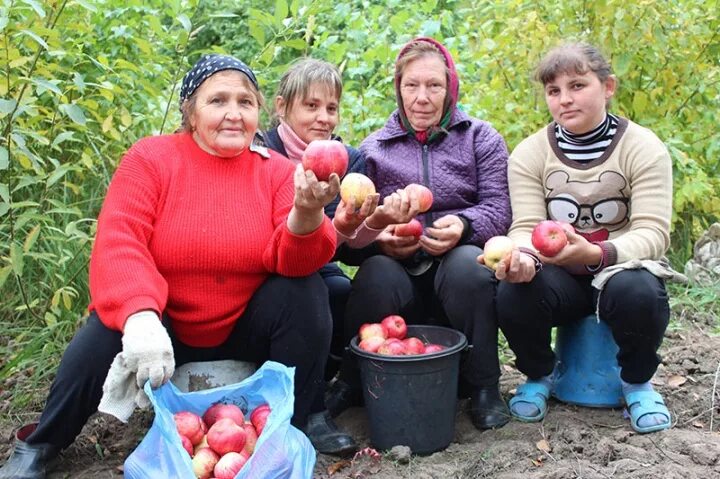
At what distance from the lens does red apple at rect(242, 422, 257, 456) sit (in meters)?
2.37

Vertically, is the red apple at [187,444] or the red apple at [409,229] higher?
the red apple at [409,229]

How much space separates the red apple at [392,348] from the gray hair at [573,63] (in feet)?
3.65

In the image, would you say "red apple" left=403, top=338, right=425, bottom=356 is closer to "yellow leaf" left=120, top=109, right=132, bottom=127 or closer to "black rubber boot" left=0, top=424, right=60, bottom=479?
"black rubber boot" left=0, top=424, right=60, bottom=479

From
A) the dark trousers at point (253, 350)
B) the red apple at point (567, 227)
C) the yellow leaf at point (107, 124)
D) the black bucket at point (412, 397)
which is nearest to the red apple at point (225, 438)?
the dark trousers at point (253, 350)

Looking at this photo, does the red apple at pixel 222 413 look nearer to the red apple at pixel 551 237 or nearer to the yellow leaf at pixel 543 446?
the yellow leaf at pixel 543 446

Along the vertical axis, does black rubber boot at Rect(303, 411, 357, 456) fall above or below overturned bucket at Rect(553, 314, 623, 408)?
below

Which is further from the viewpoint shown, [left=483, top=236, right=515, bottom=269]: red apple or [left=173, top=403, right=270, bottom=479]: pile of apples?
[left=483, top=236, right=515, bottom=269]: red apple

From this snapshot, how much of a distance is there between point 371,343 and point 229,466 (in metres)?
0.70

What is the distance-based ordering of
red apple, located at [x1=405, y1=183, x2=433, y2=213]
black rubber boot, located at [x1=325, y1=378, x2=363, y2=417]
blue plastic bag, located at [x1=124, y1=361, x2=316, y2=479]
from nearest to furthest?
blue plastic bag, located at [x1=124, y1=361, x2=316, y2=479]
red apple, located at [x1=405, y1=183, x2=433, y2=213]
black rubber boot, located at [x1=325, y1=378, x2=363, y2=417]

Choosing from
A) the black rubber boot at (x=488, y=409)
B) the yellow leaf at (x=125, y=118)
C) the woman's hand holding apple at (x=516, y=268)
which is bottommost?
the black rubber boot at (x=488, y=409)

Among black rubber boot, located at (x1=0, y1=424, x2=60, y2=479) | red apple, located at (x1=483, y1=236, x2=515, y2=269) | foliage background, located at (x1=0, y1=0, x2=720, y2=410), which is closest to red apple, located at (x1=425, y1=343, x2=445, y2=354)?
red apple, located at (x1=483, y1=236, x2=515, y2=269)

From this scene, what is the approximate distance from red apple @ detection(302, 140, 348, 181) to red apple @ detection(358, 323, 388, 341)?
61cm

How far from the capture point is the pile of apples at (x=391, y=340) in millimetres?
2686

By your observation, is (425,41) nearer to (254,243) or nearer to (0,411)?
(254,243)
